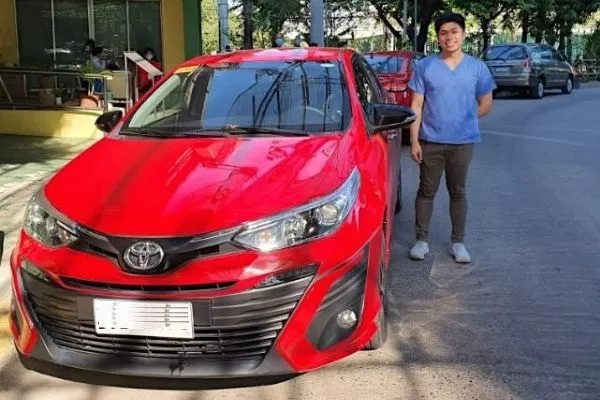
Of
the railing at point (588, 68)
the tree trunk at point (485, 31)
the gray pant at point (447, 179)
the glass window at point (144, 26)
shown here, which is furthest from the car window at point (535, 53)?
the gray pant at point (447, 179)

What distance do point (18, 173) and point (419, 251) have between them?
17.2 ft

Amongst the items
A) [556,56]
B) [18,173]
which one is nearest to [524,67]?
[556,56]

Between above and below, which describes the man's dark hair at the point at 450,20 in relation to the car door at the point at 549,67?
above

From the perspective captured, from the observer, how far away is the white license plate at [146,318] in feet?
10.1

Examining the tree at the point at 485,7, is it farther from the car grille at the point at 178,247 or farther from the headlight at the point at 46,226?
the car grille at the point at 178,247

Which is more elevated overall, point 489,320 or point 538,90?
point 538,90

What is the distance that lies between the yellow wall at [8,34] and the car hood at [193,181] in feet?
44.7

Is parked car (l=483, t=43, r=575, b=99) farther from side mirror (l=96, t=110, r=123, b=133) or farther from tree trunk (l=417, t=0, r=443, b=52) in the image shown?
side mirror (l=96, t=110, r=123, b=133)

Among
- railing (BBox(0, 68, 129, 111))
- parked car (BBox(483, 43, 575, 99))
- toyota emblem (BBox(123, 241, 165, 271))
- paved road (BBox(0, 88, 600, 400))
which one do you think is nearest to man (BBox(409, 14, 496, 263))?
paved road (BBox(0, 88, 600, 400))

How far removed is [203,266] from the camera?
306cm

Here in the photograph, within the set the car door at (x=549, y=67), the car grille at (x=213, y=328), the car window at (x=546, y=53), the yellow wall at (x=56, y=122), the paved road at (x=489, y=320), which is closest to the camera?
the car grille at (x=213, y=328)

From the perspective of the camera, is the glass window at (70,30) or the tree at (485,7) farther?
the tree at (485,7)

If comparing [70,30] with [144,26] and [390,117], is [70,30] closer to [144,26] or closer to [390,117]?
[144,26]

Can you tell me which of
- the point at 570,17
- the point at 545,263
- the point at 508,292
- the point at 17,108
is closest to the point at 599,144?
the point at 545,263
